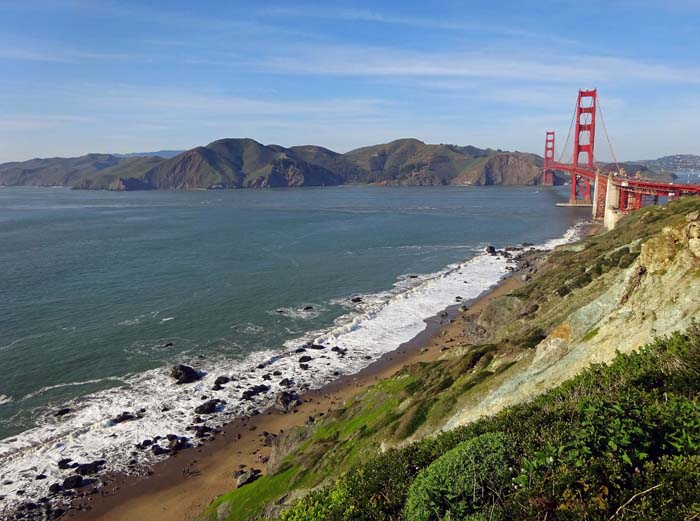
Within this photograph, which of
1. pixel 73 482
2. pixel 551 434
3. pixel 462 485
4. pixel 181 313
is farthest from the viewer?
pixel 181 313

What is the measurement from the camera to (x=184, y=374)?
30969 millimetres

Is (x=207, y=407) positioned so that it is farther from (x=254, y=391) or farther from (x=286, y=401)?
(x=286, y=401)

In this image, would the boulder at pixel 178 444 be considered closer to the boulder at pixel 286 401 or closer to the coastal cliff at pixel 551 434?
the boulder at pixel 286 401

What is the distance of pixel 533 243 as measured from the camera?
75812mm

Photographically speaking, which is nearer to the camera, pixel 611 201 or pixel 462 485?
pixel 462 485

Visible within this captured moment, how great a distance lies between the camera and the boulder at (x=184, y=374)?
30797 millimetres

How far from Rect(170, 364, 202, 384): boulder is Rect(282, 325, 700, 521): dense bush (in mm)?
23884

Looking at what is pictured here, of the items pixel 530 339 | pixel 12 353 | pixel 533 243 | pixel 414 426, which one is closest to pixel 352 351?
pixel 530 339

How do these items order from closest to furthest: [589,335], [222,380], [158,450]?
1. [589,335]
2. [158,450]
3. [222,380]

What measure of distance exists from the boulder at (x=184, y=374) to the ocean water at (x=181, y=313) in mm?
507

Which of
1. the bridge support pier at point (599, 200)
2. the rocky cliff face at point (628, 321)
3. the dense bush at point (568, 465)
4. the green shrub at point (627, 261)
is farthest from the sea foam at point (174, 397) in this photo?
the bridge support pier at point (599, 200)

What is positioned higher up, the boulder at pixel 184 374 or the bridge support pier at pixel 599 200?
the bridge support pier at pixel 599 200

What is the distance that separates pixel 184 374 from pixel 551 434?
90.0 feet

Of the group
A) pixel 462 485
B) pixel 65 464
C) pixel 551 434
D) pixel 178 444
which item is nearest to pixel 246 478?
pixel 178 444
